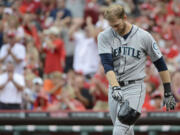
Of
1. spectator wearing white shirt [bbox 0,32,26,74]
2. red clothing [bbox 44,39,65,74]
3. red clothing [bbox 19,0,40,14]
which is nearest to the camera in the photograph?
spectator wearing white shirt [bbox 0,32,26,74]

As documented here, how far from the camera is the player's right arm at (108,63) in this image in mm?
5066

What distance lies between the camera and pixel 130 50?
5309 millimetres

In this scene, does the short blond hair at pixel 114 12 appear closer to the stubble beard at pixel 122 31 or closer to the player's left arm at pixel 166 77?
the stubble beard at pixel 122 31

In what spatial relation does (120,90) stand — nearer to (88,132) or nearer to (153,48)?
(153,48)

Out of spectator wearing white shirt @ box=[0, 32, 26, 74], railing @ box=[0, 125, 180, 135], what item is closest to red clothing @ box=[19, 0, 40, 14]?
spectator wearing white shirt @ box=[0, 32, 26, 74]

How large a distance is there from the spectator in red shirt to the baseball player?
5.59 m

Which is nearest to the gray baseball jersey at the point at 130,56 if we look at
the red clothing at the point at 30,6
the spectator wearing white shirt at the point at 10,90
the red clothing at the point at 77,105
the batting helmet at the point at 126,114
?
the batting helmet at the point at 126,114

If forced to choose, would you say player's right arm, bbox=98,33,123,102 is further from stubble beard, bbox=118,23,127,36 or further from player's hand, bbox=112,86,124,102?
stubble beard, bbox=118,23,127,36

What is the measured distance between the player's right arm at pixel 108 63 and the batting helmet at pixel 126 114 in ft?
0.35

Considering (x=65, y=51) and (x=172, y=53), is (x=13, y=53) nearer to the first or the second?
(x=65, y=51)

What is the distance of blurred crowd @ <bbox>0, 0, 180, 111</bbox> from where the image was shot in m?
9.08

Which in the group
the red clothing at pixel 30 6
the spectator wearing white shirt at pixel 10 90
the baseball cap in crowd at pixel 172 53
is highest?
the red clothing at pixel 30 6

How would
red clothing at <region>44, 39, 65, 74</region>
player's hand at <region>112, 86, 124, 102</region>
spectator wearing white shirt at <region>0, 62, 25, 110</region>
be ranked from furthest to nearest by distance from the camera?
red clothing at <region>44, 39, 65, 74</region>, spectator wearing white shirt at <region>0, 62, 25, 110</region>, player's hand at <region>112, 86, 124, 102</region>

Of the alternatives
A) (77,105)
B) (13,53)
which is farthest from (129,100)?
(13,53)
